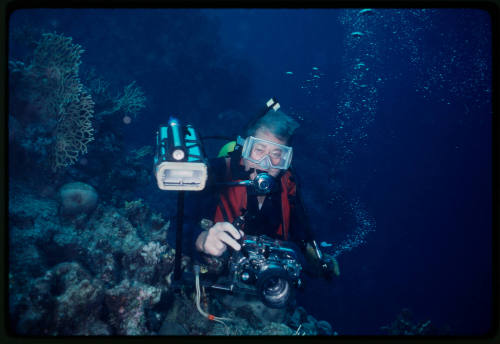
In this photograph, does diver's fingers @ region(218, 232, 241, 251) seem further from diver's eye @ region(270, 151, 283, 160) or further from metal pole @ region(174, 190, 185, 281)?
diver's eye @ region(270, 151, 283, 160)

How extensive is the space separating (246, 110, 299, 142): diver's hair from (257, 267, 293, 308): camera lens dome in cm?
192

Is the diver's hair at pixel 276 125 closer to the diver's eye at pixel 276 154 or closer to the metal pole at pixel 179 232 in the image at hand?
the diver's eye at pixel 276 154

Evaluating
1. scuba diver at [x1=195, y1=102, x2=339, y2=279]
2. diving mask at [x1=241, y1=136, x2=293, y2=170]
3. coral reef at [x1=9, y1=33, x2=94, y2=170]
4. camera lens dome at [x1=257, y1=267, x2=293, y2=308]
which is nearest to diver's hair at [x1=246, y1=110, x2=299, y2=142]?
scuba diver at [x1=195, y1=102, x2=339, y2=279]

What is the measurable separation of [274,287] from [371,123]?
36.1 meters

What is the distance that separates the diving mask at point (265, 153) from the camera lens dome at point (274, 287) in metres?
1.53

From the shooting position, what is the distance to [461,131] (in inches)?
1303

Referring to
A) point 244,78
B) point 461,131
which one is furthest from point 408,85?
point 244,78

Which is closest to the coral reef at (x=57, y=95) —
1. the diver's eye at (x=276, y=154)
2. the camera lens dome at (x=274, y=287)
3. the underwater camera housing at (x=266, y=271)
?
the diver's eye at (x=276, y=154)

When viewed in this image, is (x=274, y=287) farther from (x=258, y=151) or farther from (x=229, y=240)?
(x=258, y=151)

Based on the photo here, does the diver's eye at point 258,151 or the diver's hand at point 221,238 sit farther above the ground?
the diver's eye at point 258,151

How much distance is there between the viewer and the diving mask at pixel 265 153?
3.35 m

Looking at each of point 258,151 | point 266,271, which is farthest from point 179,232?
point 258,151

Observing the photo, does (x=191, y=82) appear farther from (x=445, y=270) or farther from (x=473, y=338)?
(x=445, y=270)

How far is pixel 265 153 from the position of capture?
3.41 m
